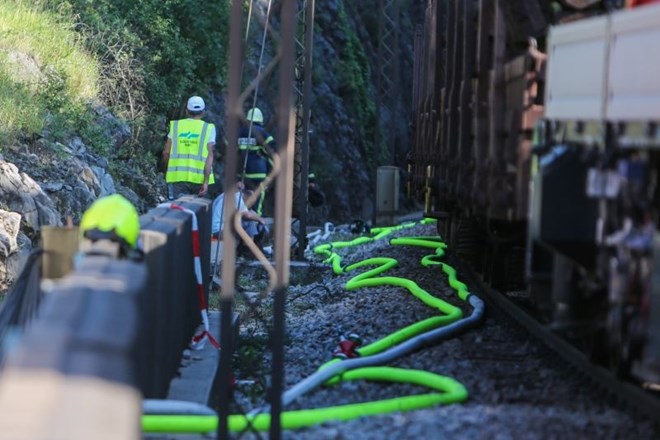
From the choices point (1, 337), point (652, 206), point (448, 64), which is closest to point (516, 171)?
point (652, 206)

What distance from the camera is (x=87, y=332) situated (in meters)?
5.25

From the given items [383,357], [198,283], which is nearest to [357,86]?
[198,283]

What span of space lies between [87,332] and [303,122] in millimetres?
16551

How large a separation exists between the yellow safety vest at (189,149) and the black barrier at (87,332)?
872 centimetres

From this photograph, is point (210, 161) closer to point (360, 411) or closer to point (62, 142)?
point (62, 142)

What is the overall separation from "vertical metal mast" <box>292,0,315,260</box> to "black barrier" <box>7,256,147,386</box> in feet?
48.8

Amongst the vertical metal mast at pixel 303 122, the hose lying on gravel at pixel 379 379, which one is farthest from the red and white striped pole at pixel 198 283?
the vertical metal mast at pixel 303 122

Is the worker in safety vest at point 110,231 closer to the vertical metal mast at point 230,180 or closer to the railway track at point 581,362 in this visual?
the vertical metal mast at point 230,180

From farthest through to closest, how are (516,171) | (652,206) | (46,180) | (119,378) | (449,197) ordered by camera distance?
(46,180), (449,197), (516,171), (652,206), (119,378)

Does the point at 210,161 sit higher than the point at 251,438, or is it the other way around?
the point at 210,161

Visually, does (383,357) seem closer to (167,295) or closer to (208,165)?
(167,295)

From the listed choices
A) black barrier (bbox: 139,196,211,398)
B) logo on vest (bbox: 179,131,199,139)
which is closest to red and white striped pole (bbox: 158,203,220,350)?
black barrier (bbox: 139,196,211,398)

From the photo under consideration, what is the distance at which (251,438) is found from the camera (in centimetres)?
752

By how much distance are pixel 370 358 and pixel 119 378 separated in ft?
16.4
